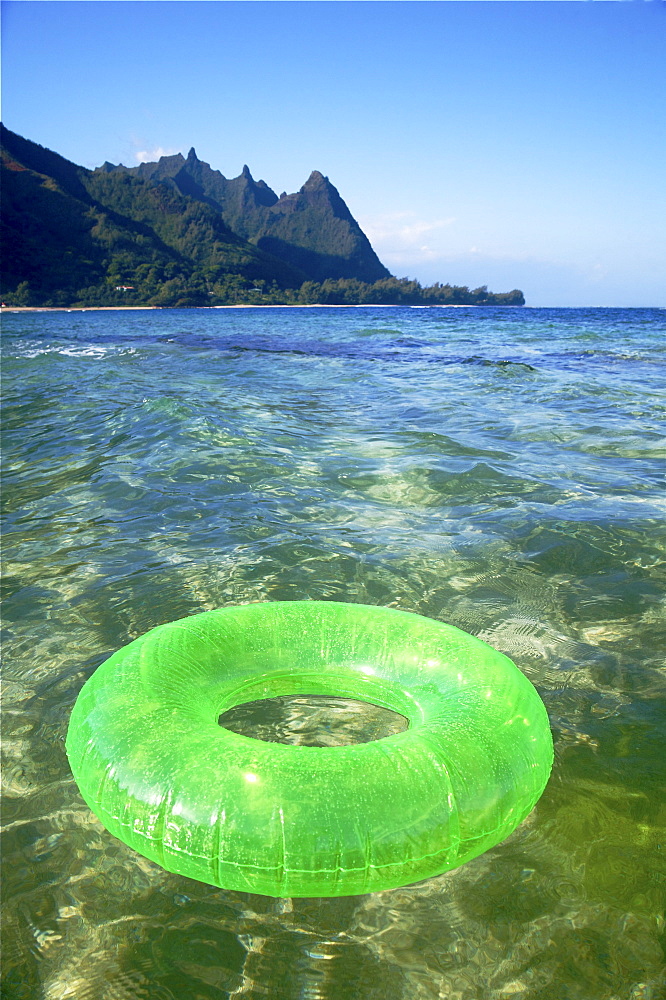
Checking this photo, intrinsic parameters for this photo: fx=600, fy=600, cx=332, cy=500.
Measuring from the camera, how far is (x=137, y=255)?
316ft

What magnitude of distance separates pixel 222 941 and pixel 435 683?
1.10 meters

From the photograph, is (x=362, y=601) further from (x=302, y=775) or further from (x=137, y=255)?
(x=137, y=255)

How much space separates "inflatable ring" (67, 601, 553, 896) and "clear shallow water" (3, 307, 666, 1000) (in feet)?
0.50

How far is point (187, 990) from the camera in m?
1.53

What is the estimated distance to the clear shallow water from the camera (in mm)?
1606

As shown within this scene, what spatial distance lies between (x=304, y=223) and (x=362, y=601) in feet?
675

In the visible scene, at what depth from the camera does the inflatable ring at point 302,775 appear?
163 cm

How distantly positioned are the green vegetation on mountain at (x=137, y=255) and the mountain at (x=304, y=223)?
89cm

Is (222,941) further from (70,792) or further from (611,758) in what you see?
(611,758)

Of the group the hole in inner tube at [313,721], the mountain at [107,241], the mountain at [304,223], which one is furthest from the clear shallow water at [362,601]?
the mountain at [304,223]

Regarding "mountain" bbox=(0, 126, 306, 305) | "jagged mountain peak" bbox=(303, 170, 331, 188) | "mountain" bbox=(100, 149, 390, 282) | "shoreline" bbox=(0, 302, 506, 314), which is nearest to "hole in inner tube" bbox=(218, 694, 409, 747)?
"shoreline" bbox=(0, 302, 506, 314)

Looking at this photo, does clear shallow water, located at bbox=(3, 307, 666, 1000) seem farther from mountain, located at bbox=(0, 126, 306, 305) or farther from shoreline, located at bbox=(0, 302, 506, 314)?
mountain, located at bbox=(0, 126, 306, 305)

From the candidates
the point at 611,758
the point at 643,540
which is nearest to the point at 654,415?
the point at 643,540

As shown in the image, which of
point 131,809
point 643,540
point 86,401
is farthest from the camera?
point 86,401
